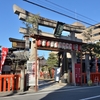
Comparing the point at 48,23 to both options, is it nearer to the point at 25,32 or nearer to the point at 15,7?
the point at 25,32

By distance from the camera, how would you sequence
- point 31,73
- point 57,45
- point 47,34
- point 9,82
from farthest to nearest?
point 47,34 → point 57,45 → point 31,73 → point 9,82

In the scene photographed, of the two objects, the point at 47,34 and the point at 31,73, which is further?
the point at 47,34

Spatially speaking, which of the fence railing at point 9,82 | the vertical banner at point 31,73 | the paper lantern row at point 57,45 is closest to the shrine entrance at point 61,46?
the paper lantern row at point 57,45

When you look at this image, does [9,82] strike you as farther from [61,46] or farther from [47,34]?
[47,34]

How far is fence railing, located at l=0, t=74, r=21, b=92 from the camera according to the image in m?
11.8

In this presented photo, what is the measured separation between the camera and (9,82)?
12.0 metres

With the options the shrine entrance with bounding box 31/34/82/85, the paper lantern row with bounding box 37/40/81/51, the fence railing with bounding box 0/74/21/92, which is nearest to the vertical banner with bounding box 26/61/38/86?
the fence railing with bounding box 0/74/21/92

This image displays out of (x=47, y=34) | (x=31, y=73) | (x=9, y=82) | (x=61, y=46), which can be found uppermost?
(x=47, y=34)

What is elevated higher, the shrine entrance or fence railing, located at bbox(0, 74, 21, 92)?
the shrine entrance

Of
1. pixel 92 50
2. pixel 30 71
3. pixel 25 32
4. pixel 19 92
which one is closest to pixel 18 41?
pixel 25 32

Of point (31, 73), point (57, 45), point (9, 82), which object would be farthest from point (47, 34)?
point (9, 82)

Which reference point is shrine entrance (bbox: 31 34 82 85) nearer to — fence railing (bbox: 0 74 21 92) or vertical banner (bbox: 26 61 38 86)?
vertical banner (bbox: 26 61 38 86)

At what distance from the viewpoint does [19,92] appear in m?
12.0

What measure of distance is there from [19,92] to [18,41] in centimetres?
664
